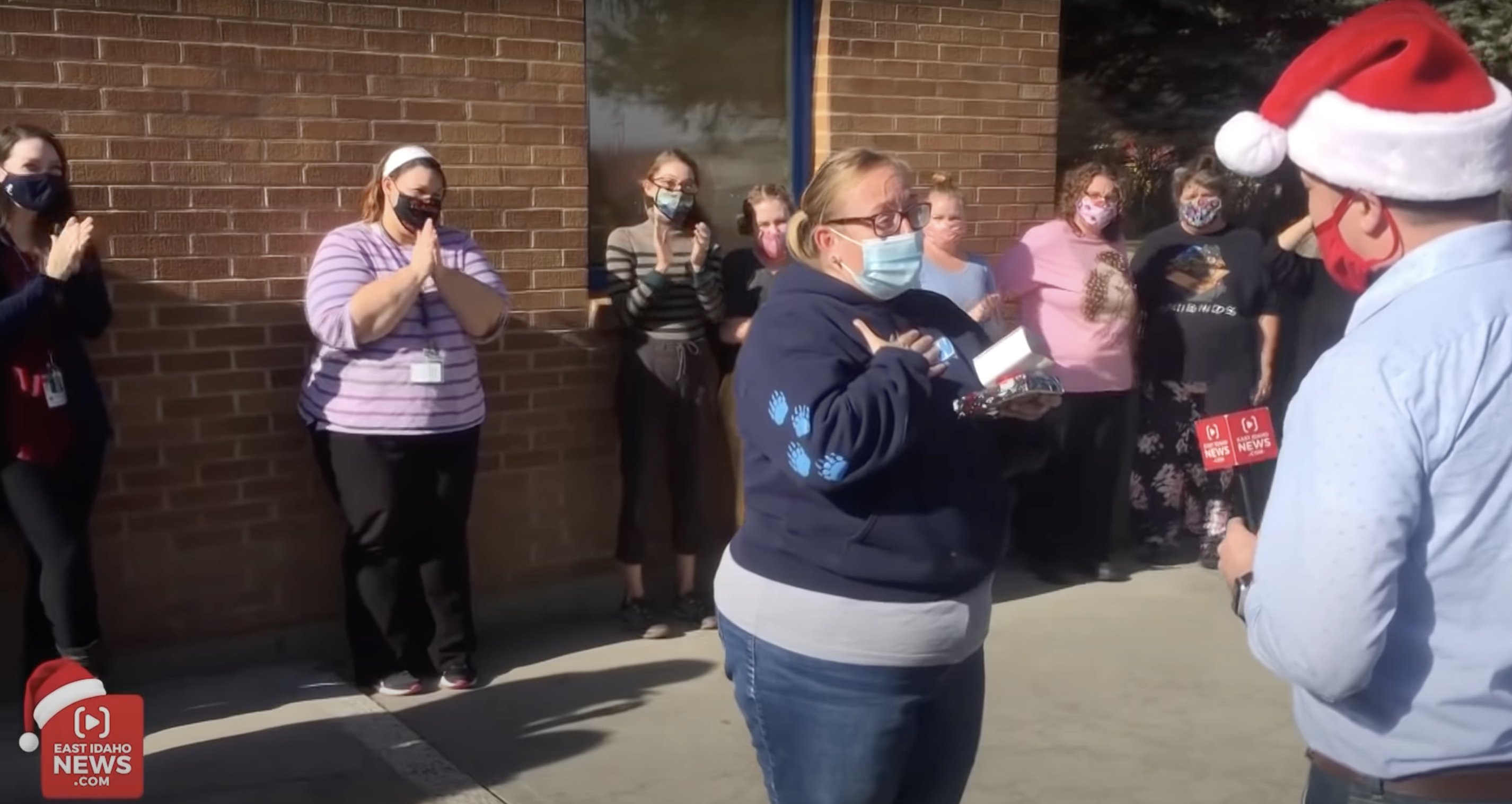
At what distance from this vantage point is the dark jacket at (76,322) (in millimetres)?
3932

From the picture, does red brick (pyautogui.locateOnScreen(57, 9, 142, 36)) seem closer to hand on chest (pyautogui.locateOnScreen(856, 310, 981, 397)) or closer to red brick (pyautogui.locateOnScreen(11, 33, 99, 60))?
red brick (pyautogui.locateOnScreen(11, 33, 99, 60))

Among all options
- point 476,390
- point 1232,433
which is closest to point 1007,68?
point 476,390

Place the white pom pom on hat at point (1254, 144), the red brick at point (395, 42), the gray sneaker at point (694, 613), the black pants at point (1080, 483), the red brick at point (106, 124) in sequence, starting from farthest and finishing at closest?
1. the black pants at point (1080, 483)
2. the gray sneaker at point (694, 613)
3. the red brick at point (395, 42)
4. the red brick at point (106, 124)
5. the white pom pom on hat at point (1254, 144)

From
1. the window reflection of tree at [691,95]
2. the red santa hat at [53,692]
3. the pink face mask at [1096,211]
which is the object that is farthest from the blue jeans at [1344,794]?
the pink face mask at [1096,211]

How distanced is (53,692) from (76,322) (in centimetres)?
109

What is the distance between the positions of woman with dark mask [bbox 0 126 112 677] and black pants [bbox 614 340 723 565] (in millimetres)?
1812

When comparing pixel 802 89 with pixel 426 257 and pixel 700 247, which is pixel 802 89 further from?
pixel 426 257

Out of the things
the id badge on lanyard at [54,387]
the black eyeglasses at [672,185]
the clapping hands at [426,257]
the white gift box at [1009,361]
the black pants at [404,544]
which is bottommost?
the black pants at [404,544]

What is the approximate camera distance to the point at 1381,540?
5.57 ft

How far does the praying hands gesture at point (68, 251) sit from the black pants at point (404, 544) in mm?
921

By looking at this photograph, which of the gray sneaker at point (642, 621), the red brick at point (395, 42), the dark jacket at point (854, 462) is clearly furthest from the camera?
the gray sneaker at point (642, 621)

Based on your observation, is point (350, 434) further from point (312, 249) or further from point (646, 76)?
point (646, 76)

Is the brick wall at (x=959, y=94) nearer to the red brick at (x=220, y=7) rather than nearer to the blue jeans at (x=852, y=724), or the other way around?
the red brick at (x=220, y=7)

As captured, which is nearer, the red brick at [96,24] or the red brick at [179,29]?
the red brick at [96,24]
